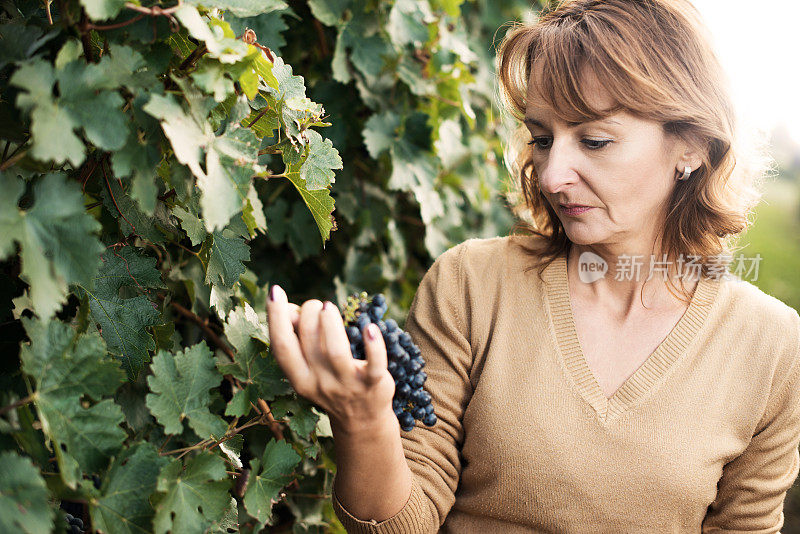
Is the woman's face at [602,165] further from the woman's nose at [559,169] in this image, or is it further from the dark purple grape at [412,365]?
the dark purple grape at [412,365]

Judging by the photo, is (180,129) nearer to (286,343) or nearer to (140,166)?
(140,166)

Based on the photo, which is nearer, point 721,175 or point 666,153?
point 666,153

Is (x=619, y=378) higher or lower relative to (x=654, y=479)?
higher

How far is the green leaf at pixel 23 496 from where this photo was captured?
2.24 feet

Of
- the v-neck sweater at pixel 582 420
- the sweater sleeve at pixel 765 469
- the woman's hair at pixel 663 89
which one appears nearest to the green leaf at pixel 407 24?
the woman's hair at pixel 663 89

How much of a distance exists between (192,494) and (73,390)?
22cm

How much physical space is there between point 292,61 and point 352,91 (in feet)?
0.59

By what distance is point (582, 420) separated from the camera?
1340 mm

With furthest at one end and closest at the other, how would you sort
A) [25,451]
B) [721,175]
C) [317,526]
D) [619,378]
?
[317,526] → [721,175] → [619,378] → [25,451]

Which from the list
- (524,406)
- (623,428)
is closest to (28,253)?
(524,406)

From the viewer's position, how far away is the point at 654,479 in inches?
51.1

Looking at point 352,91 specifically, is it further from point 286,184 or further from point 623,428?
point 623,428

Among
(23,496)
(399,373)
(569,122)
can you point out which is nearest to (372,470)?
(399,373)

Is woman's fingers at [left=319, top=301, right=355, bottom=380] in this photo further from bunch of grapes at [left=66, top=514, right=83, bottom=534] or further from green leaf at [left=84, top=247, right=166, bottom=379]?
bunch of grapes at [left=66, top=514, right=83, bottom=534]
